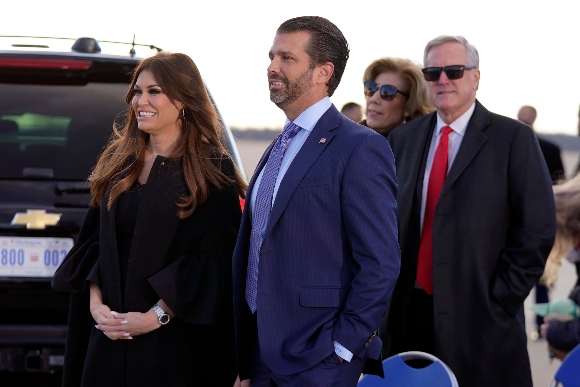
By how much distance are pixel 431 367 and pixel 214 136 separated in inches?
49.8

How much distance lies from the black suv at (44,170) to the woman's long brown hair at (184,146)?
44 centimetres

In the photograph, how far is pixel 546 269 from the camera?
4934 millimetres

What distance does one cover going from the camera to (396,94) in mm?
5992

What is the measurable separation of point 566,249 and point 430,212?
89 cm

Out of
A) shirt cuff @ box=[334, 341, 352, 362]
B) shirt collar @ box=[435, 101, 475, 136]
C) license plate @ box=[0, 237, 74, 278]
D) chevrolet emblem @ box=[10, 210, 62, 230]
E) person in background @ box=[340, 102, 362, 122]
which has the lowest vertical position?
person in background @ box=[340, 102, 362, 122]

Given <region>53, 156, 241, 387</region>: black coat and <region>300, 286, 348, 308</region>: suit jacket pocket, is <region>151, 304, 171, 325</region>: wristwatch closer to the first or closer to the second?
<region>53, 156, 241, 387</region>: black coat

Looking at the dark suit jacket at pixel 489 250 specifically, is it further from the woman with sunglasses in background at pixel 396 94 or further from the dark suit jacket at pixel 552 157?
the dark suit jacket at pixel 552 157

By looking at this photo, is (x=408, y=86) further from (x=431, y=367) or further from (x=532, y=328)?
(x=532, y=328)

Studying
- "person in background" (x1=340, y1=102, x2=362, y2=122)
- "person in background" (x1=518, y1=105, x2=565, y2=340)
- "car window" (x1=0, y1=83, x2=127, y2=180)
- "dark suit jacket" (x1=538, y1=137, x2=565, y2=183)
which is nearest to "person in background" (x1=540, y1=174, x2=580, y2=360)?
"car window" (x1=0, y1=83, x2=127, y2=180)

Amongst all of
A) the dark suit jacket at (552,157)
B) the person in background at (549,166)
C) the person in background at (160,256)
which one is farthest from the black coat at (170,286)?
the dark suit jacket at (552,157)

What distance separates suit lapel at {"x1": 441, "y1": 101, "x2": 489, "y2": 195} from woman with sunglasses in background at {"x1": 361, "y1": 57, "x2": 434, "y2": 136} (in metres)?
0.81

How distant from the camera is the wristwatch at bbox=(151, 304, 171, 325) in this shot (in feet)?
14.1

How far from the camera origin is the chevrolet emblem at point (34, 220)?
4.91 meters

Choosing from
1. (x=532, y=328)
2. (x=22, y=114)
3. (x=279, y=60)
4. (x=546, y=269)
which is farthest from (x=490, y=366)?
(x=532, y=328)
